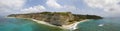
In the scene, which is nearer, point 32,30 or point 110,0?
point 110,0

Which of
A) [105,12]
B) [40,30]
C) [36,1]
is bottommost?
[40,30]

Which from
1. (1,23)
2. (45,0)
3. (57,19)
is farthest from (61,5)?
(57,19)

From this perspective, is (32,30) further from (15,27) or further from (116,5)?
(116,5)

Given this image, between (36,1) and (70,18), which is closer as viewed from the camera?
(36,1)

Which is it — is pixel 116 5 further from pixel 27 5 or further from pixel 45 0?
pixel 27 5

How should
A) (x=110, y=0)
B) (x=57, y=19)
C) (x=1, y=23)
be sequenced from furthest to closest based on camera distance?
(x=57, y=19)
(x=1, y=23)
(x=110, y=0)

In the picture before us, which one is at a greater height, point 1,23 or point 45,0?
point 45,0

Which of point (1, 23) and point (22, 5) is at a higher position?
point (22, 5)

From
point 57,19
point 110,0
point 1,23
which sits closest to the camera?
point 110,0

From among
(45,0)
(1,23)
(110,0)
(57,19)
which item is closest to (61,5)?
(45,0)
